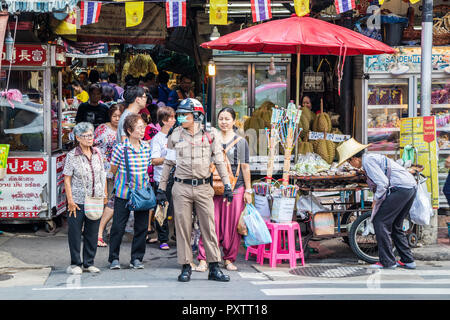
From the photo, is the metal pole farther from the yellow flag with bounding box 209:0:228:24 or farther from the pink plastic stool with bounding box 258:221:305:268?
the yellow flag with bounding box 209:0:228:24

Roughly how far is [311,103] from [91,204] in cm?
639

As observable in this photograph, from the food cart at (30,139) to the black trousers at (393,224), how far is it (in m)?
5.04

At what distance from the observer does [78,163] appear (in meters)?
7.78

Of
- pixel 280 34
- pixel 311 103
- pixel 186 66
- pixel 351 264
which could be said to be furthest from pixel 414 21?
pixel 186 66

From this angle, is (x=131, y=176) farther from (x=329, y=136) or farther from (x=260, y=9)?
(x=329, y=136)

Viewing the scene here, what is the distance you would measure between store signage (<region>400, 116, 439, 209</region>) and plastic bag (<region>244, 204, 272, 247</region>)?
116 inches

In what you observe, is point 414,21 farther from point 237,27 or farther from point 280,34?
point 280,34

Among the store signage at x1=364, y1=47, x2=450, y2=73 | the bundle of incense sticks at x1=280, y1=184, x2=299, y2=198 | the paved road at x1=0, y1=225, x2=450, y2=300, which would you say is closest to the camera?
the paved road at x1=0, y1=225, x2=450, y2=300

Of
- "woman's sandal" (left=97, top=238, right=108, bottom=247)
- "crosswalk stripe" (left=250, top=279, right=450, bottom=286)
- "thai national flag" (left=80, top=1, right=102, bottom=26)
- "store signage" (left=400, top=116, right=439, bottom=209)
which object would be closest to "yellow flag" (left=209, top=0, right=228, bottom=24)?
"thai national flag" (left=80, top=1, right=102, bottom=26)

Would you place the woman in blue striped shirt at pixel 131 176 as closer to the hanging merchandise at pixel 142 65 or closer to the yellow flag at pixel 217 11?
the yellow flag at pixel 217 11

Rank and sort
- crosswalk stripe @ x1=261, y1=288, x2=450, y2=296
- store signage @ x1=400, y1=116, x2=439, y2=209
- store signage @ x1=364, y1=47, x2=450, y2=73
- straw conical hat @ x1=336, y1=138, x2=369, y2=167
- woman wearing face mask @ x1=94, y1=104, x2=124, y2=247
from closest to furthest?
crosswalk stripe @ x1=261, y1=288, x2=450, y2=296
straw conical hat @ x1=336, y1=138, x2=369, y2=167
store signage @ x1=400, y1=116, x2=439, y2=209
woman wearing face mask @ x1=94, y1=104, x2=124, y2=247
store signage @ x1=364, y1=47, x2=450, y2=73

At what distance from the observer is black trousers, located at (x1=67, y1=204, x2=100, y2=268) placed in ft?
25.6

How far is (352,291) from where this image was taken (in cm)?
685

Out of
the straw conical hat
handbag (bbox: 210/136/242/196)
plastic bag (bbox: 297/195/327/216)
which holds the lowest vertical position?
plastic bag (bbox: 297/195/327/216)
